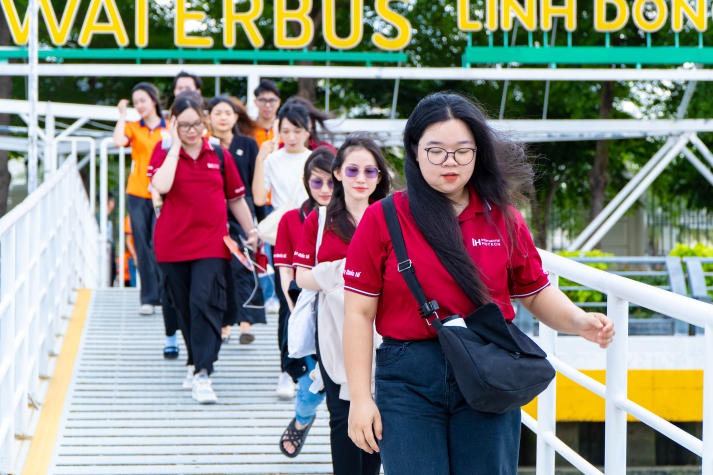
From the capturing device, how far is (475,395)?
2809 millimetres

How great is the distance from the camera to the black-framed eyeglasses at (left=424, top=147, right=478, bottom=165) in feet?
9.86

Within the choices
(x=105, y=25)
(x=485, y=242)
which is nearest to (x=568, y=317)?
(x=485, y=242)

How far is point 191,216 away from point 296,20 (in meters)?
9.12

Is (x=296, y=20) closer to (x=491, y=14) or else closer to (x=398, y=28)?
(x=398, y=28)

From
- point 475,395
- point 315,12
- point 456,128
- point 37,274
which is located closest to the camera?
point 475,395

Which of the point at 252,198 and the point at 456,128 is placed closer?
the point at 456,128

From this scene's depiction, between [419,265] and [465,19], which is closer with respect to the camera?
[419,265]

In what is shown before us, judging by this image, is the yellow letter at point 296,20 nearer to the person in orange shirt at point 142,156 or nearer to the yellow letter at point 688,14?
the yellow letter at point 688,14

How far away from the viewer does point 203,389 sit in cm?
652

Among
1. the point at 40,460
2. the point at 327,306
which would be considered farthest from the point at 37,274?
the point at 327,306

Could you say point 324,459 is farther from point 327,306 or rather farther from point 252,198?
point 252,198

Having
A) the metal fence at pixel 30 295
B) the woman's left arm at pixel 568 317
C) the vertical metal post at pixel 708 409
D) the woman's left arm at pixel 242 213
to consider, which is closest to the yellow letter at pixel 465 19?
the metal fence at pixel 30 295

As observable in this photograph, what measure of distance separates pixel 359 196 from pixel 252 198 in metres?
3.66

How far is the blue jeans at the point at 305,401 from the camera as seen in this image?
500 cm
